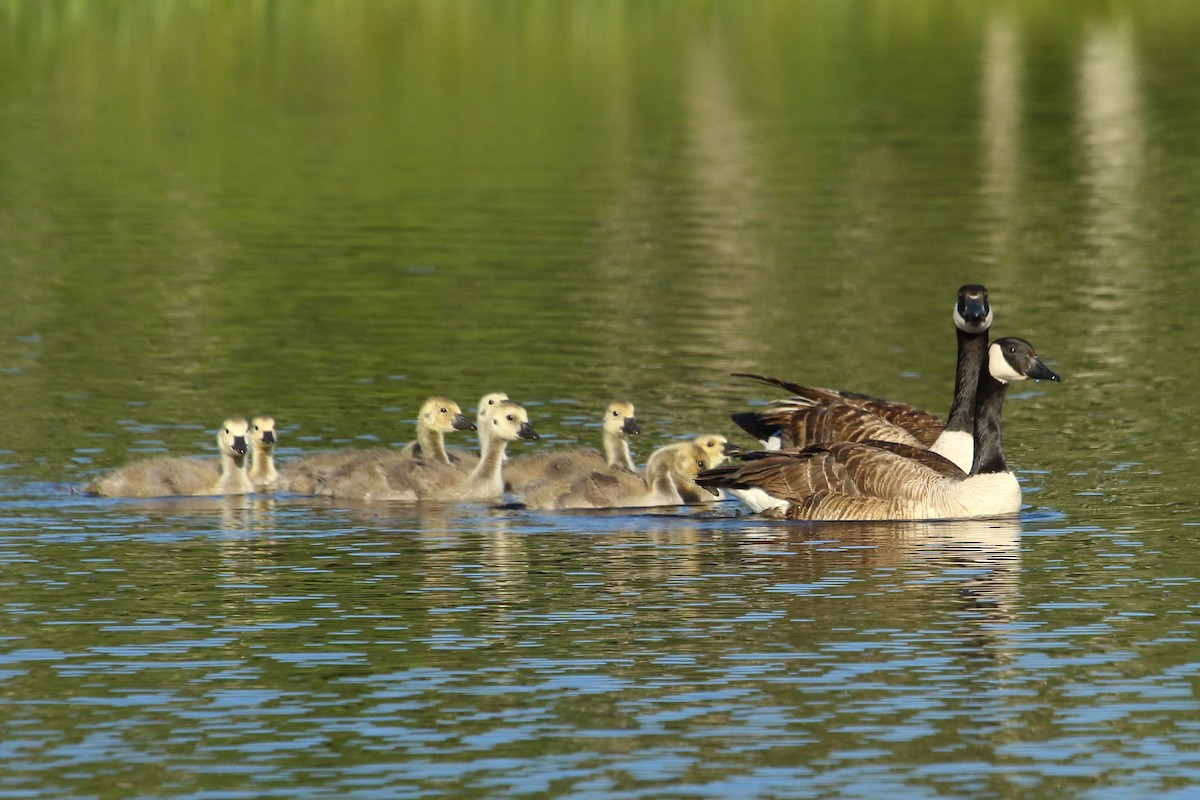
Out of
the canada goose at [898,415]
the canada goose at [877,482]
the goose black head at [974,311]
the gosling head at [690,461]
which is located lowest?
the canada goose at [877,482]

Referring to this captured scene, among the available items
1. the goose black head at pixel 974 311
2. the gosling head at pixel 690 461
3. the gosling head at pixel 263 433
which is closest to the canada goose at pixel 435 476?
the gosling head at pixel 263 433

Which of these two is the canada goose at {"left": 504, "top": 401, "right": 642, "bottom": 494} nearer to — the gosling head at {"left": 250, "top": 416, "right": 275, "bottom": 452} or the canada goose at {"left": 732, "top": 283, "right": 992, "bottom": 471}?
the canada goose at {"left": 732, "top": 283, "right": 992, "bottom": 471}

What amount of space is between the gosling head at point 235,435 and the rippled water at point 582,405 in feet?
1.59

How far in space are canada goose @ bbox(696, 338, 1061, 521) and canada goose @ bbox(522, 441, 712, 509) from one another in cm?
94

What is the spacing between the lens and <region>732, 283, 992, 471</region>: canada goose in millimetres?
21250

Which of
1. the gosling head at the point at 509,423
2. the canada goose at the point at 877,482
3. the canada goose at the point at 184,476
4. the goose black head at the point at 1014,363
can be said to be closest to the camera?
the canada goose at the point at 877,482

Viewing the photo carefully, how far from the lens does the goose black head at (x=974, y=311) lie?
2142cm

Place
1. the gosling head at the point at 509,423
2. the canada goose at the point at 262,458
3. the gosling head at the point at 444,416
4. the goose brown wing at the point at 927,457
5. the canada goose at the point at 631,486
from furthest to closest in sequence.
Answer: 1. the gosling head at the point at 444,416
2. the canada goose at the point at 262,458
3. the gosling head at the point at 509,423
4. the canada goose at the point at 631,486
5. the goose brown wing at the point at 927,457

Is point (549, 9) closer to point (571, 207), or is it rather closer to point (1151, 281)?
point (571, 207)

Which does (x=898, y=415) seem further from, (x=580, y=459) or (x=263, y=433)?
(x=263, y=433)

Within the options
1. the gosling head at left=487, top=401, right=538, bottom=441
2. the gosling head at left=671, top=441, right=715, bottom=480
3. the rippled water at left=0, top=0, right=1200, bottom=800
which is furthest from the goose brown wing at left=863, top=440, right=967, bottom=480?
the gosling head at left=487, top=401, right=538, bottom=441

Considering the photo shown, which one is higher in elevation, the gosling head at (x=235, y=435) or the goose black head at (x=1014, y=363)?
the goose black head at (x=1014, y=363)

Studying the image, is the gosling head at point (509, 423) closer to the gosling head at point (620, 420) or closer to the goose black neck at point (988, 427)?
the gosling head at point (620, 420)

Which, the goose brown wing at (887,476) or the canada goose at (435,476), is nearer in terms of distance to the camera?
the goose brown wing at (887,476)
